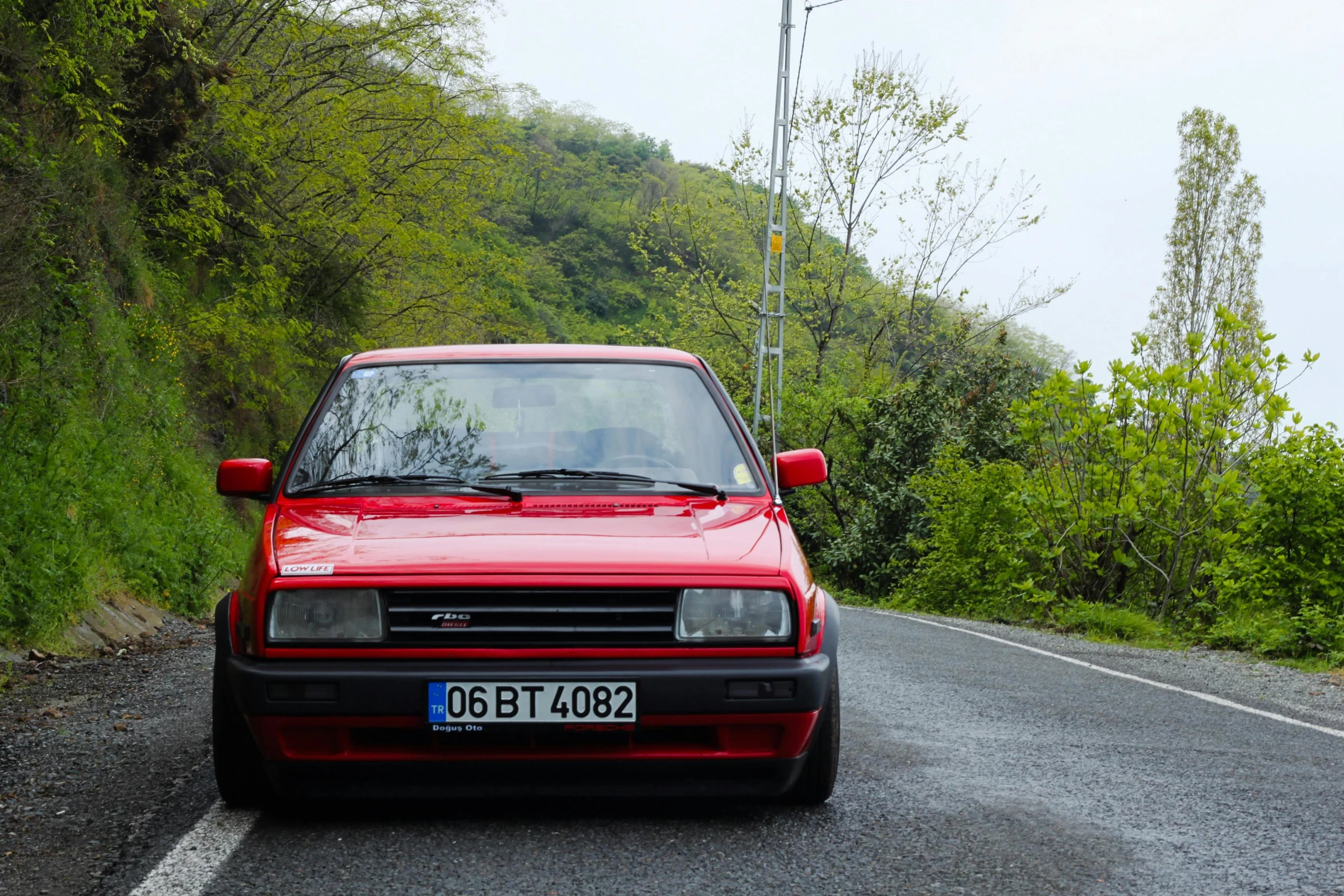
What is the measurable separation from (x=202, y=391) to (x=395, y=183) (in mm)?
5281

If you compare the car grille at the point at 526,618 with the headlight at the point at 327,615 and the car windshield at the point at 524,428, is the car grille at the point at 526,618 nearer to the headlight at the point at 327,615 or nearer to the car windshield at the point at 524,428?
the headlight at the point at 327,615

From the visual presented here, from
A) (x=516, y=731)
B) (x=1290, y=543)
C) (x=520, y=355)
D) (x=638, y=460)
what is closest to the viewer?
(x=516, y=731)

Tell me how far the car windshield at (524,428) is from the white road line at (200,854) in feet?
3.74

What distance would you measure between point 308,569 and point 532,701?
75cm

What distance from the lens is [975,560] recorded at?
19516mm

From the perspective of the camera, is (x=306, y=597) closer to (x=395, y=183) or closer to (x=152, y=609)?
(x=152, y=609)

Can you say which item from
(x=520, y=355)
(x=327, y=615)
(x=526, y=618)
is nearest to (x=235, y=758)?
(x=327, y=615)

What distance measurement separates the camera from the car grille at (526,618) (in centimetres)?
371

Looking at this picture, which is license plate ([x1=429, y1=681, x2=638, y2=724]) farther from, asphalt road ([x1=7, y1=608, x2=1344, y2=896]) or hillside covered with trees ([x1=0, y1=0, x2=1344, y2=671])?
hillside covered with trees ([x1=0, y1=0, x2=1344, y2=671])

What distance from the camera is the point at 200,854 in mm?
3580

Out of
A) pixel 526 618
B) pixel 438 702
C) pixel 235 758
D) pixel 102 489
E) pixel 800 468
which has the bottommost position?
pixel 235 758

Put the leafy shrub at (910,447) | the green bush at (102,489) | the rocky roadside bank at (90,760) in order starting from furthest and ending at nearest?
the leafy shrub at (910,447) → the green bush at (102,489) → the rocky roadside bank at (90,760)

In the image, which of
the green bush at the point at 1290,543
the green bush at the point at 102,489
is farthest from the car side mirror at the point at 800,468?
the green bush at the point at 1290,543

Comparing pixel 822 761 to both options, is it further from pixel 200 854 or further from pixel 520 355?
pixel 520 355
